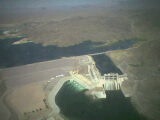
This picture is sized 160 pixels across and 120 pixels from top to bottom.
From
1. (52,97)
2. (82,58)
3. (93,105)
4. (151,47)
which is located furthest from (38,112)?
(151,47)

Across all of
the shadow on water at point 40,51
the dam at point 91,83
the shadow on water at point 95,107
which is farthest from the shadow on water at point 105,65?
the shadow on water at point 95,107

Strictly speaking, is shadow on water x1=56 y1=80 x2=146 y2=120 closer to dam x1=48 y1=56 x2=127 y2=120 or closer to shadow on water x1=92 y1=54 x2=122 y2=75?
dam x1=48 y1=56 x2=127 y2=120

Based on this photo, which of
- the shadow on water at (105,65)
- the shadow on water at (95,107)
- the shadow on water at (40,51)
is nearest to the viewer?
the shadow on water at (95,107)

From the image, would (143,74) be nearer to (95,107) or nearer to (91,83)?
(91,83)

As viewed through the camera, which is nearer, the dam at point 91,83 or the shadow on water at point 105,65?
the dam at point 91,83

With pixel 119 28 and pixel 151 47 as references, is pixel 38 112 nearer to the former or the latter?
pixel 151 47

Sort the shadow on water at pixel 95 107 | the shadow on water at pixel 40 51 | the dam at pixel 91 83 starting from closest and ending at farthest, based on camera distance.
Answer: the shadow on water at pixel 95 107 < the dam at pixel 91 83 < the shadow on water at pixel 40 51

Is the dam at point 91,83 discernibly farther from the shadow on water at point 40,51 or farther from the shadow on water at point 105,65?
the shadow on water at point 40,51
